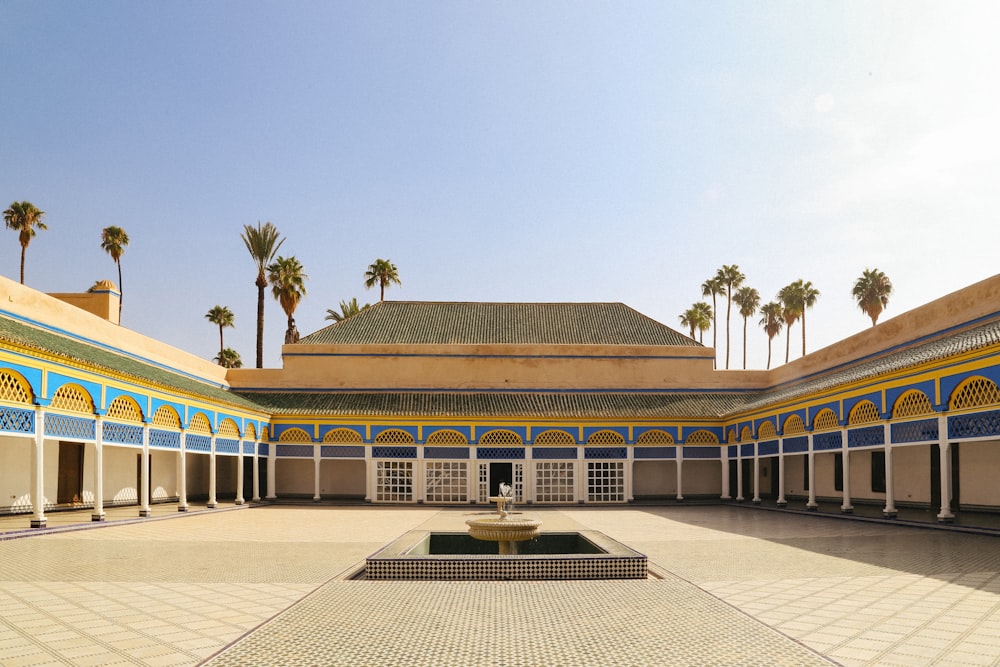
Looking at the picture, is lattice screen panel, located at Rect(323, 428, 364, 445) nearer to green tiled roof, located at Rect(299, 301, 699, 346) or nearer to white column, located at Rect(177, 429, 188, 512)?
green tiled roof, located at Rect(299, 301, 699, 346)

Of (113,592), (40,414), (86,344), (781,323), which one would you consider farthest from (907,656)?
(781,323)

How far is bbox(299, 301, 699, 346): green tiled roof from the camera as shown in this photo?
110 feet

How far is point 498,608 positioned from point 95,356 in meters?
14.8

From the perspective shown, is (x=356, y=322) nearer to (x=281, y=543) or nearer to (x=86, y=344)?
(x=86, y=344)

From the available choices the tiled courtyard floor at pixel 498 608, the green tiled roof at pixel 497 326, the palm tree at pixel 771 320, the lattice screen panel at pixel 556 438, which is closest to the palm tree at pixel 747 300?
the palm tree at pixel 771 320

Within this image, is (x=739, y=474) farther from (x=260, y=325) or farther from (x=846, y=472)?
(x=260, y=325)

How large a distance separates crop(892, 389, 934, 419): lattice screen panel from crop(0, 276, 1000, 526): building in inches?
1.9

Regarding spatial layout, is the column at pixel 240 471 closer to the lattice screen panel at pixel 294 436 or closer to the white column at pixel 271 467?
the white column at pixel 271 467

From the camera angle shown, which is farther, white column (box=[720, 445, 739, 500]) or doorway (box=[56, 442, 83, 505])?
white column (box=[720, 445, 739, 500])

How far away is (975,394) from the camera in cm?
1497

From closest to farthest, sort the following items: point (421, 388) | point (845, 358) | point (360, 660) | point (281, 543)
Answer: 1. point (360, 660)
2. point (281, 543)
3. point (845, 358)
4. point (421, 388)

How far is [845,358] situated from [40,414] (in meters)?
23.4

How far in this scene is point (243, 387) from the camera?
103ft

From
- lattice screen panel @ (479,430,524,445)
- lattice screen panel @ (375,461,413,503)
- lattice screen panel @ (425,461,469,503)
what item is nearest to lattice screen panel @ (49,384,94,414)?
lattice screen panel @ (375,461,413,503)
